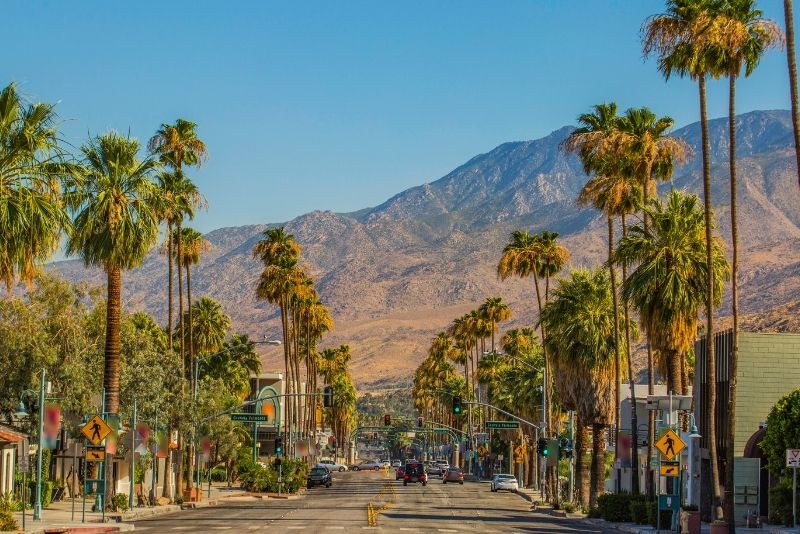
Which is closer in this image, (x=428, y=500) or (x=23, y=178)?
(x=23, y=178)

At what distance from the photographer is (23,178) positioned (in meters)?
36.6

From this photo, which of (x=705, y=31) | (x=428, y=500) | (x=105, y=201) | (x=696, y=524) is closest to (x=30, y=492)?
(x=105, y=201)

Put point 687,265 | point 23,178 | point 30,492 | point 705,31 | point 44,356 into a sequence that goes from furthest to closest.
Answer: point 44,356
point 30,492
point 687,265
point 705,31
point 23,178

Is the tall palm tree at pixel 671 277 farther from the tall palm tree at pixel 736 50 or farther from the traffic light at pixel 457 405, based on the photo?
the traffic light at pixel 457 405

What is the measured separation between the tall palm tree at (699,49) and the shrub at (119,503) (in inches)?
994

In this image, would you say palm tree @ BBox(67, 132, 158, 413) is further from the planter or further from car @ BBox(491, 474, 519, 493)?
car @ BBox(491, 474, 519, 493)

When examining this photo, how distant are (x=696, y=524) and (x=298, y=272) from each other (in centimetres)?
6612

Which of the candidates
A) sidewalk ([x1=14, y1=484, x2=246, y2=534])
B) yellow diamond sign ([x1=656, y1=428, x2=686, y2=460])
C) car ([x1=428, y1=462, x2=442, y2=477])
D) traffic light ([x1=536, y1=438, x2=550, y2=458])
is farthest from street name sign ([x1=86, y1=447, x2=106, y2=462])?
car ([x1=428, y1=462, x2=442, y2=477])

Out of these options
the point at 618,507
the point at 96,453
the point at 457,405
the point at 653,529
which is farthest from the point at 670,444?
the point at 457,405

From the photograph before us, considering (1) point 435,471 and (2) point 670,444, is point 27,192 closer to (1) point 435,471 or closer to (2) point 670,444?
(2) point 670,444

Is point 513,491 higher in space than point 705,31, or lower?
lower

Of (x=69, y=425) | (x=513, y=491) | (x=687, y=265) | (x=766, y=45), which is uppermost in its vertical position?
(x=766, y=45)

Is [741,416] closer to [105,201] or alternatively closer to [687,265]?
[687,265]

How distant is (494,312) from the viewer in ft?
453
